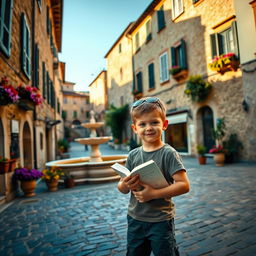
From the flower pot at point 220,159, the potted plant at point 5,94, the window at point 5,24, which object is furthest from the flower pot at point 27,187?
the flower pot at point 220,159

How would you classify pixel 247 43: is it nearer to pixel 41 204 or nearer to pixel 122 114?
pixel 41 204

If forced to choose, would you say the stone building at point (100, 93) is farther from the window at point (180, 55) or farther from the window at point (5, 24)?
the window at point (5, 24)

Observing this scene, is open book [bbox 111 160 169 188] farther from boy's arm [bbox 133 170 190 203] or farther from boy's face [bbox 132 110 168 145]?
boy's face [bbox 132 110 168 145]

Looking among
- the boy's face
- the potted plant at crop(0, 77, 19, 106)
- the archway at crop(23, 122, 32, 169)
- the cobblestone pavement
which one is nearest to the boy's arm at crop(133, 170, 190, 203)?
the boy's face

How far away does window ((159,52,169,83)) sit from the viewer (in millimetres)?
13602

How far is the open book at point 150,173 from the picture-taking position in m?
1.19

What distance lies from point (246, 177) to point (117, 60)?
20.8 metres

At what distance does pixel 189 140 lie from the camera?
38.8 ft

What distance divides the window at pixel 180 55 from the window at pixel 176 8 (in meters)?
1.99

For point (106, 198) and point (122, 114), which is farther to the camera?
point (122, 114)

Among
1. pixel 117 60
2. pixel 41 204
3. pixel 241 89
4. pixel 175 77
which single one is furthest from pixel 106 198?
pixel 117 60

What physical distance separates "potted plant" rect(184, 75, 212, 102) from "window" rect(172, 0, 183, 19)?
15.9 ft

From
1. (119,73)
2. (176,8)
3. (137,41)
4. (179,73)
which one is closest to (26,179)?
(179,73)

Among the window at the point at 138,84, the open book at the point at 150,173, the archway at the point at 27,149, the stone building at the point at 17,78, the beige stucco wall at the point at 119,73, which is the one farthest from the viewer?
the beige stucco wall at the point at 119,73
